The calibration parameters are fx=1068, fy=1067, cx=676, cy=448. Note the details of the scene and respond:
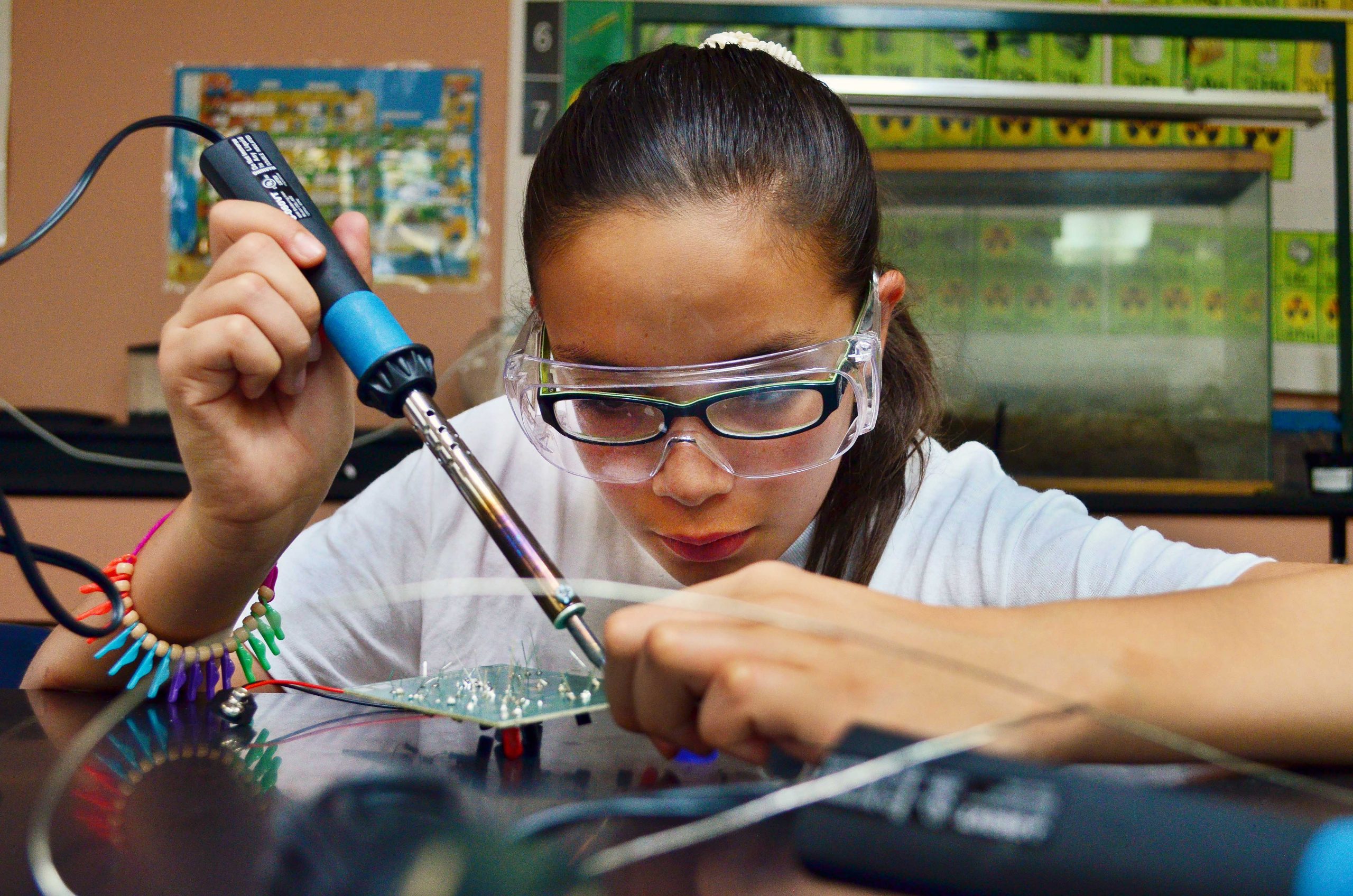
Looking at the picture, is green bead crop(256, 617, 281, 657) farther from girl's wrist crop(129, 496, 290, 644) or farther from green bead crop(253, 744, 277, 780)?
green bead crop(253, 744, 277, 780)

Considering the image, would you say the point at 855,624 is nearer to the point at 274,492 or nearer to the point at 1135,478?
the point at 274,492

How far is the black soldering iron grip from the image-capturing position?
2.39 ft

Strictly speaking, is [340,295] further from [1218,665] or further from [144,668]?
[1218,665]

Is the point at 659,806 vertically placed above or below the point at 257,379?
below

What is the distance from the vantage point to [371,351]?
2.27 feet

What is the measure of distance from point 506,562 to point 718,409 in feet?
0.75

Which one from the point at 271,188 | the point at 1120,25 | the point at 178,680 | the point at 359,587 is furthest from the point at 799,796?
the point at 1120,25

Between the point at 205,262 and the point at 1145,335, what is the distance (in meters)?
2.07

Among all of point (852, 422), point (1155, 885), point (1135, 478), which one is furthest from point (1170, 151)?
point (1155, 885)

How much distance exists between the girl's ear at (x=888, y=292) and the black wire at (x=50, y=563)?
588 millimetres

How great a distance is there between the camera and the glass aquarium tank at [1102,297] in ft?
7.25

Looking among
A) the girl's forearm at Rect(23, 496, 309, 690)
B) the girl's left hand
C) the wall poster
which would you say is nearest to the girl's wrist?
the girl's forearm at Rect(23, 496, 309, 690)

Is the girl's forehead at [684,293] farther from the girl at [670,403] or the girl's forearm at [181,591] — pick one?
the girl's forearm at [181,591]

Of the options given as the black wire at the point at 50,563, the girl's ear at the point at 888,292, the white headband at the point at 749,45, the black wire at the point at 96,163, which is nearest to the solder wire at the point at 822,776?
the black wire at the point at 50,563
